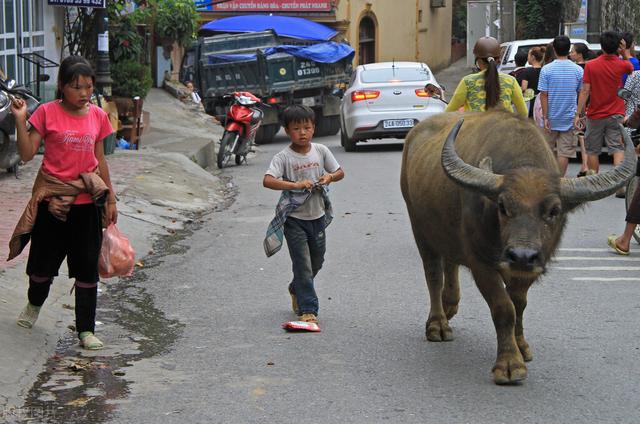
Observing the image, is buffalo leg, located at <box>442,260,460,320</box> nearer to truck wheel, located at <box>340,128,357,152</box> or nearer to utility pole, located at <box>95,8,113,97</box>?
utility pole, located at <box>95,8,113,97</box>

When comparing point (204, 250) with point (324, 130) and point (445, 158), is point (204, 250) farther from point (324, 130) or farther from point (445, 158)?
point (324, 130)

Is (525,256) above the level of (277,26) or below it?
below

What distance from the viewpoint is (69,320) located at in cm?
827

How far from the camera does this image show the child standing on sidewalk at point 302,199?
8117 mm

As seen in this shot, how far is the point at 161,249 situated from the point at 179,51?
2627 centimetres

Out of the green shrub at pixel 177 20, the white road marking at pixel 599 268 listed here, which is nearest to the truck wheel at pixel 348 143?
the green shrub at pixel 177 20

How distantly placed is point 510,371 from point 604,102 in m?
8.48

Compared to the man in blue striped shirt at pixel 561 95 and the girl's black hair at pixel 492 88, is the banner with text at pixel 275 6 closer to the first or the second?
the man in blue striped shirt at pixel 561 95

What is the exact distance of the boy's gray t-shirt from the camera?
8.22 metres

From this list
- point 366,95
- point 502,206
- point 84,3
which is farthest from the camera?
point 366,95

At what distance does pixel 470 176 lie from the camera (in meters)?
6.38

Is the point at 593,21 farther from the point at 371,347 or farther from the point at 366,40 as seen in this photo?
the point at 371,347

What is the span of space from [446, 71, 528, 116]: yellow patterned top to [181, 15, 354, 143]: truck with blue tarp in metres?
17.7

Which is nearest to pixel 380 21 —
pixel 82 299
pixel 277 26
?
pixel 277 26
